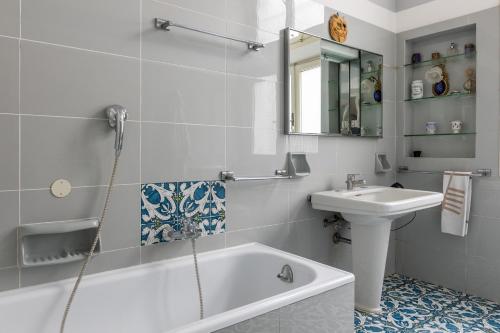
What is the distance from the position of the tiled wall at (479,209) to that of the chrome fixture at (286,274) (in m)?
1.63

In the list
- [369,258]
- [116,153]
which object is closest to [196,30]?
[116,153]

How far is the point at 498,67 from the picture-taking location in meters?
2.47

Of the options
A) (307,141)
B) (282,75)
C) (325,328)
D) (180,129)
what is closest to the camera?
(325,328)

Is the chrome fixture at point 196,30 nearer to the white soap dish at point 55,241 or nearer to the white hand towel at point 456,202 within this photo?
the white soap dish at point 55,241

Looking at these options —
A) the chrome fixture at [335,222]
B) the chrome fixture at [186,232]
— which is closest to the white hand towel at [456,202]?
the chrome fixture at [335,222]

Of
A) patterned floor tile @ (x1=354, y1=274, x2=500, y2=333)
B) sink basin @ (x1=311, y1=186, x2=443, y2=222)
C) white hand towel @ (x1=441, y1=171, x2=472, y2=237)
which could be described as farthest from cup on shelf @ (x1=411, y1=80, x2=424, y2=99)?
patterned floor tile @ (x1=354, y1=274, x2=500, y2=333)

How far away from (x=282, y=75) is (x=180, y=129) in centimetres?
79

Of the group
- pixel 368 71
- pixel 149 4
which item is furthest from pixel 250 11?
pixel 368 71

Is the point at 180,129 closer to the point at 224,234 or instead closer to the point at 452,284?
the point at 224,234

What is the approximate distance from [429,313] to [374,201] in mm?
843

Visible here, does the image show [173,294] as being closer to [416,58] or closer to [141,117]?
[141,117]

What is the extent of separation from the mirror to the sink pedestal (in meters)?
0.68

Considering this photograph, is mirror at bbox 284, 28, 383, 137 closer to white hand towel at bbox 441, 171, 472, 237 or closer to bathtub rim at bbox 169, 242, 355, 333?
white hand towel at bbox 441, 171, 472, 237

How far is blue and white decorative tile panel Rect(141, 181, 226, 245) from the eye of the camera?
5.74 ft
